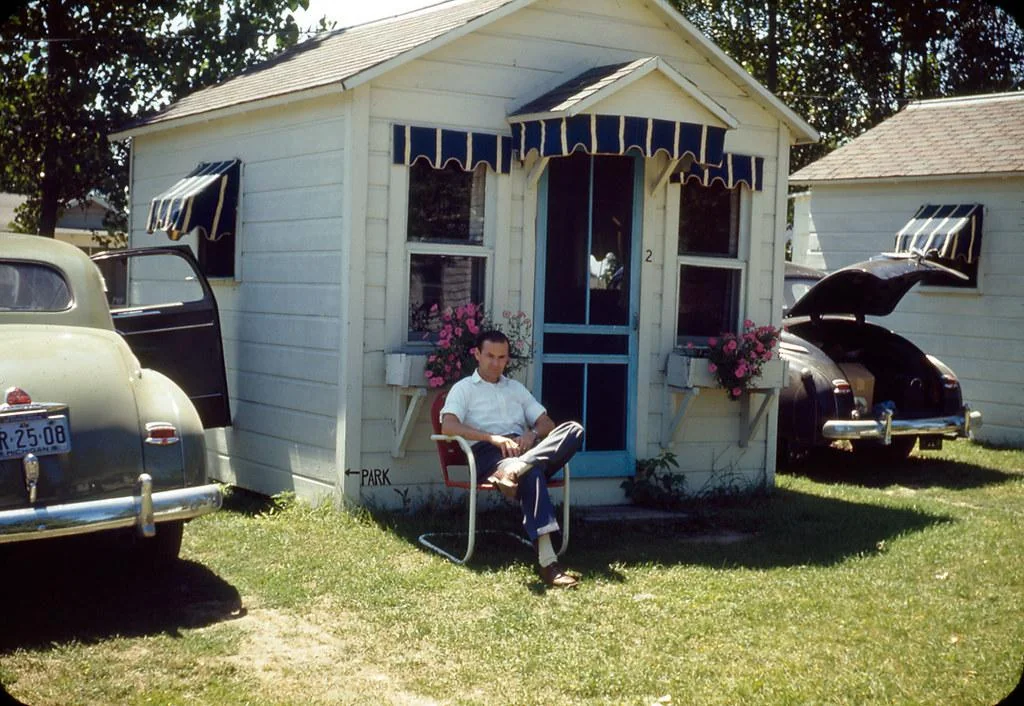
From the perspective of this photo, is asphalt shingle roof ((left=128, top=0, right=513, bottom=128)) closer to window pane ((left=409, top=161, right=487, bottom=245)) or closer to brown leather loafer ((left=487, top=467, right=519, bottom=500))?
window pane ((left=409, top=161, right=487, bottom=245))

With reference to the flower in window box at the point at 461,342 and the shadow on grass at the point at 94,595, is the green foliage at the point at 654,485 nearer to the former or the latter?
the flower in window box at the point at 461,342

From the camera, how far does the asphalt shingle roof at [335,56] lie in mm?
8594

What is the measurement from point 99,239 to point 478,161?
10030 mm

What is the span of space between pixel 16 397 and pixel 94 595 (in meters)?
1.26

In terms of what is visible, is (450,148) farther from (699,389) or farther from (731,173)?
(699,389)

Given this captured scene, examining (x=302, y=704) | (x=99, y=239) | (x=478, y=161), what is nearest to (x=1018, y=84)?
→ (x=99, y=239)

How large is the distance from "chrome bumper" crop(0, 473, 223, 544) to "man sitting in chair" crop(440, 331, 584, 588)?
5.89 ft

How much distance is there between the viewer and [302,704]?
4.93 meters

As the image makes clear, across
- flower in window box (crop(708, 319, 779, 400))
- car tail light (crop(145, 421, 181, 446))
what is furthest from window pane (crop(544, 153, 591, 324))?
car tail light (crop(145, 421, 181, 446))

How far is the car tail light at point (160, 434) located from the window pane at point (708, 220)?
15.6 ft

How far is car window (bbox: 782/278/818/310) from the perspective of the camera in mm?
12859

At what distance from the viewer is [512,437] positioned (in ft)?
24.8

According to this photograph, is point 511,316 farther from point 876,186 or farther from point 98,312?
point 876,186

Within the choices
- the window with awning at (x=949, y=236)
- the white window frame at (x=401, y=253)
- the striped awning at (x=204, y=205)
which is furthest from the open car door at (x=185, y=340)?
the window with awning at (x=949, y=236)
